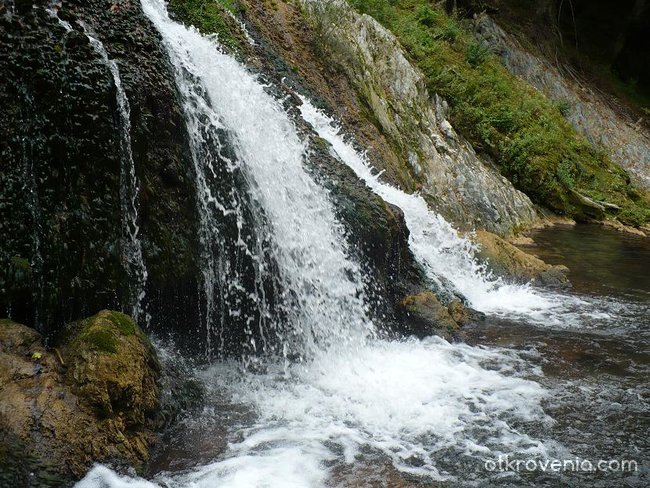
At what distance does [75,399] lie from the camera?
3.96 metres

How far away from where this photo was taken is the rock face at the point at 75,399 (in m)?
3.61

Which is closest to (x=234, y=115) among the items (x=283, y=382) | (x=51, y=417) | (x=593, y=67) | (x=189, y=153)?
(x=189, y=153)

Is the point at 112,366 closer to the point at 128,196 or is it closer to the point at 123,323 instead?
the point at 123,323

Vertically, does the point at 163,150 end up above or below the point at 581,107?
below

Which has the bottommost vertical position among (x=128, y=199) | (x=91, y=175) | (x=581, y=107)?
(x=128, y=199)

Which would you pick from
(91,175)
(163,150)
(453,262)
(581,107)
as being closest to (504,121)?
(581,107)

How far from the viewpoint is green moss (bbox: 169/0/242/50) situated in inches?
326

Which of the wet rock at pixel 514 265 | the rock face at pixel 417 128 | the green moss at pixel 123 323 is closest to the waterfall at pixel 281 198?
the green moss at pixel 123 323

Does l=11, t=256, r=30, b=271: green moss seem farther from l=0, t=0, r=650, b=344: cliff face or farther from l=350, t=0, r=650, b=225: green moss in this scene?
l=350, t=0, r=650, b=225: green moss

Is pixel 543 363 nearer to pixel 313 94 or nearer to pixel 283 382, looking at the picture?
pixel 283 382

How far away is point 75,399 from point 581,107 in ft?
75.2

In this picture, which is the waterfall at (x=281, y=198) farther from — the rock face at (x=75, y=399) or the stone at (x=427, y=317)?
the rock face at (x=75, y=399)

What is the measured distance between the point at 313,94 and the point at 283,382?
6299 mm

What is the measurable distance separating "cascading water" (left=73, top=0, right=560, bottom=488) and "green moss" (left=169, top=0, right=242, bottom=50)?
1.07ft
